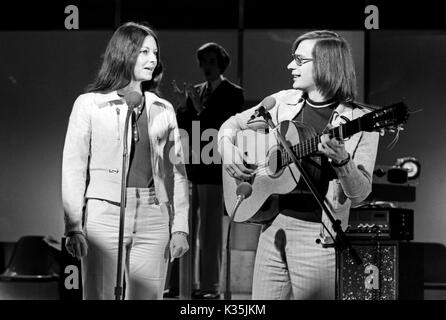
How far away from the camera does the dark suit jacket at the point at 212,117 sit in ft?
16.2

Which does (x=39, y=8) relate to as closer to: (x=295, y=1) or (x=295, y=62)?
(x=295, y=1)

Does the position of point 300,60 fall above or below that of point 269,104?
above

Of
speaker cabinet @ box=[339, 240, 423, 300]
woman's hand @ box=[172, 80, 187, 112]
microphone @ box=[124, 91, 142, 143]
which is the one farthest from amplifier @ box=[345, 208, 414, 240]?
microphone @ box=[124, 91, 142, 143]

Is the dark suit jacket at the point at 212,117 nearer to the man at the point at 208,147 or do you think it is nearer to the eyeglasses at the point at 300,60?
the man at the point at 208,147

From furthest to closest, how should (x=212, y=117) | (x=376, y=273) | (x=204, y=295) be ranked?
1. (x=204, y=295)
2. (x=212, y=117)
3. (x=376, y=273)

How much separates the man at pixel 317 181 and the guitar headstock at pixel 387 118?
144 mm

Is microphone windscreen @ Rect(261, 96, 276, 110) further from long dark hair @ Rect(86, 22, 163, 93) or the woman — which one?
long dark hair @ Rect(86, 22, 163, 93)

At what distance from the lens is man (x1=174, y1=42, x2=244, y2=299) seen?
16.2 ft

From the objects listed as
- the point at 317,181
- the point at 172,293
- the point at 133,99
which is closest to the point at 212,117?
the point at 172,293

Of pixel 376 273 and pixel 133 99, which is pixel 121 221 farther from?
pixel 376 273

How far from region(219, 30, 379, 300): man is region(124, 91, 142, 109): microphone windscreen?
666mm

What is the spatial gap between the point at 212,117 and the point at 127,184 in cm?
148

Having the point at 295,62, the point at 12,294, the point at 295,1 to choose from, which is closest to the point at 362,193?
the point at 295,62

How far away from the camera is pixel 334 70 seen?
3590 millimetres
